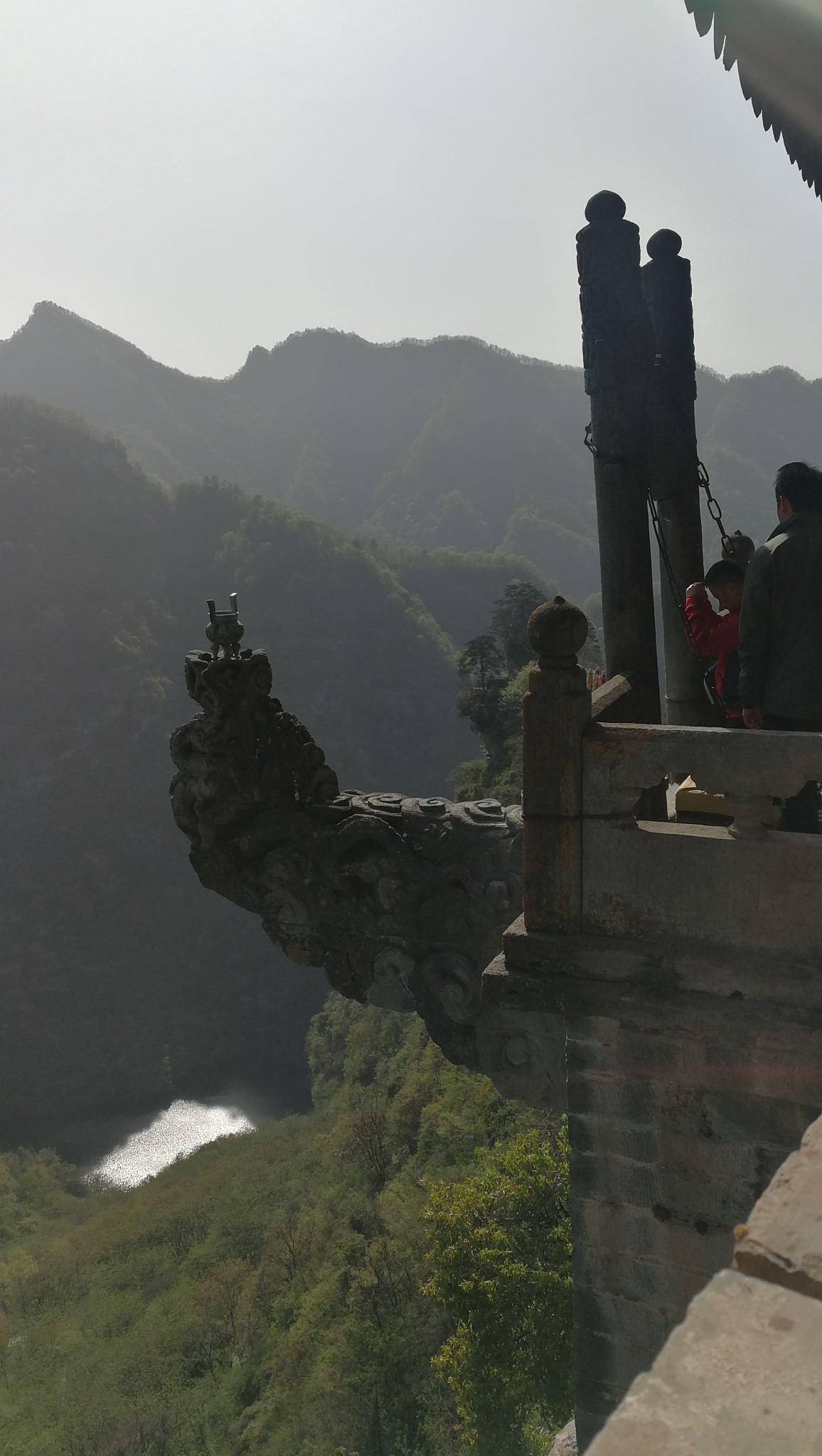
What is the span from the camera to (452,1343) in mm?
15477

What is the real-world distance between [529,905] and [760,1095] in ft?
4.37

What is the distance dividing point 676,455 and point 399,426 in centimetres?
18245

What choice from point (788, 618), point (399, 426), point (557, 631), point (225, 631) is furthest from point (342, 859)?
point (399, 426)

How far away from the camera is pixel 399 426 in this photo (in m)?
179

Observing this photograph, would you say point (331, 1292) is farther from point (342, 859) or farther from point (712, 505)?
point (712, 505)

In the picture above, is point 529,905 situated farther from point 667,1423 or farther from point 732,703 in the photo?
point 667,1423

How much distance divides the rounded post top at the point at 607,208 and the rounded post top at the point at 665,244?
101 centimetres

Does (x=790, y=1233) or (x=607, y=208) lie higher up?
(x=607, y=208)

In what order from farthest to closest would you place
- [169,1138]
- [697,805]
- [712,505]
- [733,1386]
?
[169,1138]
[712,505]
[697,805]
[733,1386]

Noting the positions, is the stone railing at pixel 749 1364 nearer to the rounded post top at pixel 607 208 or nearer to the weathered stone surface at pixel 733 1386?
the weathered stone surface at pixel 733 1386

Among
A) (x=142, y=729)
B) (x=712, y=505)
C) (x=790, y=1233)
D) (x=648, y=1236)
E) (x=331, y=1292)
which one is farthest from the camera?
(x=142, y=729)

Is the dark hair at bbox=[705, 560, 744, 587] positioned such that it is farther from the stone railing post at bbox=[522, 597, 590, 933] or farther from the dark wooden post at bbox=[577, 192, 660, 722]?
the stone railing post at bbox=[522, 597, 590, 933]

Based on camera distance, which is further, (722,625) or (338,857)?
(338,857)

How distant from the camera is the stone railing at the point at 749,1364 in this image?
1456mm
